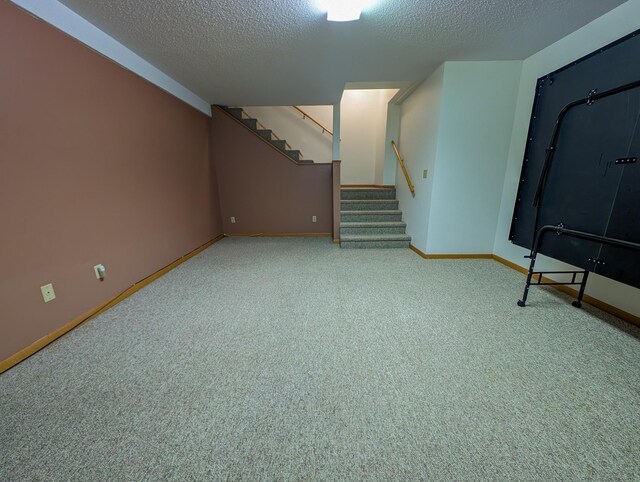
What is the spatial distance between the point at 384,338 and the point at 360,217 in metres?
2.84

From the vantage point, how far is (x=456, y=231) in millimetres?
3133

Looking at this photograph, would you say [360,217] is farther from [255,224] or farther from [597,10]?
[597,10]

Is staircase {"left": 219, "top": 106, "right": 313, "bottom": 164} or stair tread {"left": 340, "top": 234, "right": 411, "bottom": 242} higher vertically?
staircase {"left": 219, "top": 106, "right": 313, "bottom": 164}

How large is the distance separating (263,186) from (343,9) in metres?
3.03

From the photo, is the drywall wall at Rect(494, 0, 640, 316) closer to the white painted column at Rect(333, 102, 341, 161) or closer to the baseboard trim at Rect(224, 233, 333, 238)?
the white painted column at Rect(333, 102, 341, 161)

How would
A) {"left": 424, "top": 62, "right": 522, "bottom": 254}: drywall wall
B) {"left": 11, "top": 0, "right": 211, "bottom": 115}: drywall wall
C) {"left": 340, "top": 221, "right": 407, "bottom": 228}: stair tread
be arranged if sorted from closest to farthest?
{"left": 11, "top": 0, "right": 211, "bottom": 115}: drywall wall → {"left": 424, "top": 62, "right": 522, "bottom": 254}: drywall wall → {"left": 340, "top": 221, "right": 407, "bottom": 228}: stair tread

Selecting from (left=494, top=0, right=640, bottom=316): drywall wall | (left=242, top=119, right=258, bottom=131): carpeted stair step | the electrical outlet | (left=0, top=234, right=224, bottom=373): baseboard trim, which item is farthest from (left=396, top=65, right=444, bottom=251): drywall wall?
the electrical outlet

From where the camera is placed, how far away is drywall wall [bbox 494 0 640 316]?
5.75ft

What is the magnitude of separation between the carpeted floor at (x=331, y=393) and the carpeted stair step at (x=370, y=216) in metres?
2.23

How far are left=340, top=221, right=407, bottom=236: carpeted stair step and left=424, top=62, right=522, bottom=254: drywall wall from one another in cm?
79

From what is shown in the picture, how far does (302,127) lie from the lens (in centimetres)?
538

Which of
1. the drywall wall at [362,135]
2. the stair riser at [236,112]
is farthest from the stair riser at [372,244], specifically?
the stair riser at [236,112]

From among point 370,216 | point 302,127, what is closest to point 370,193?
point 370,216

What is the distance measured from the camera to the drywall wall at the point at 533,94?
1.75m
